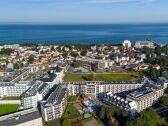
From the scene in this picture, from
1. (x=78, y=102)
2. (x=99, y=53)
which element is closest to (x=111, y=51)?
(x=99, y=53)

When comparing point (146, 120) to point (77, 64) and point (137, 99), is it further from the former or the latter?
point (77, 64)

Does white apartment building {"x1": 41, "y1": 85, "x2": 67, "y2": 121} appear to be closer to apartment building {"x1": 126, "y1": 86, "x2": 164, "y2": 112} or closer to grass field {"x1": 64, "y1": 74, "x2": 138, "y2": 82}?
apartment building {"x1": 126, "y1": 86, "x2": 164, "y2": 112}

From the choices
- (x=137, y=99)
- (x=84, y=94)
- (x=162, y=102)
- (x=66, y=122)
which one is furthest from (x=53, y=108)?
(x=162, y=102)

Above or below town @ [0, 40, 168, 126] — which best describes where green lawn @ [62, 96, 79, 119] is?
below

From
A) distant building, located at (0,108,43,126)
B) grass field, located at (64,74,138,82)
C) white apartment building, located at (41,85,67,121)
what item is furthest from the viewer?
grass field, located at (64,74,138,82)

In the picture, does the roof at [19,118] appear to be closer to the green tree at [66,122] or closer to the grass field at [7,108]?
the green tree at [66,122]

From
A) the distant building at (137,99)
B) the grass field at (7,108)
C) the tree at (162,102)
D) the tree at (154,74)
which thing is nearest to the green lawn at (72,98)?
the distant building at (137,99)

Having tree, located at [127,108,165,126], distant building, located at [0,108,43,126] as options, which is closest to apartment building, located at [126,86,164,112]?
tree, located at [127,108,165,126]
